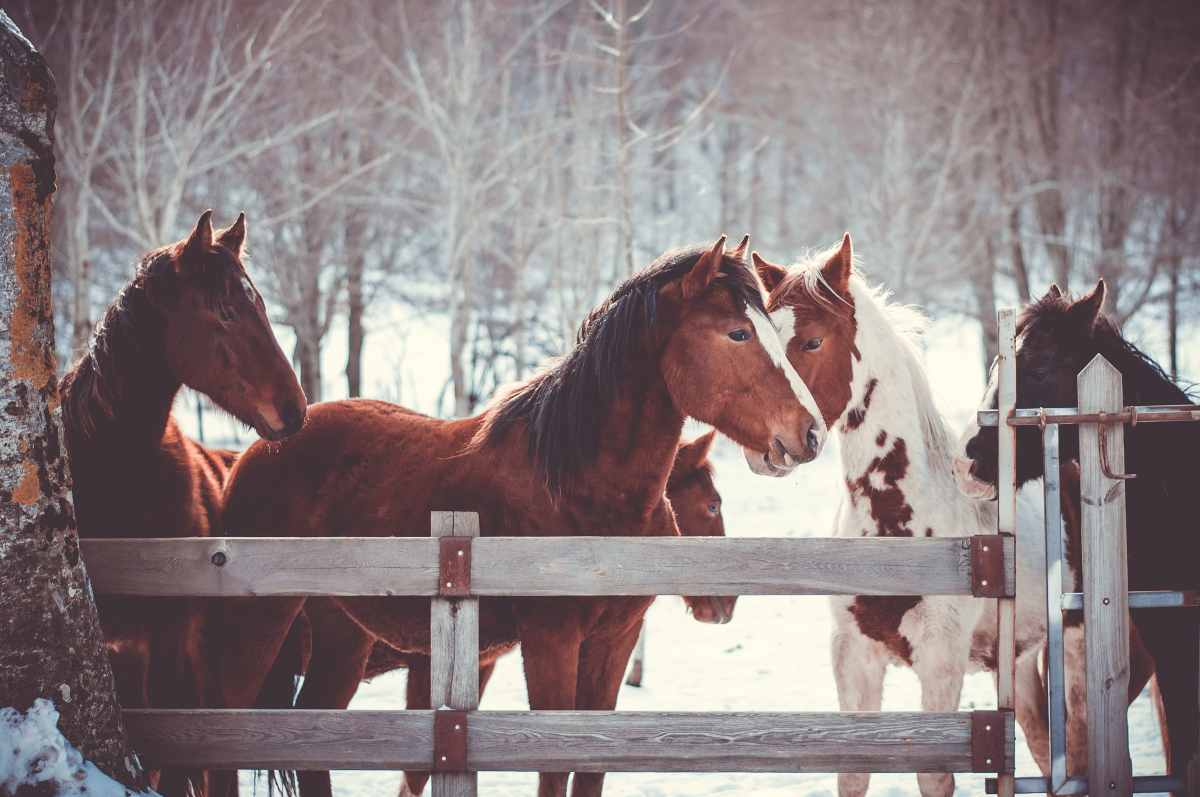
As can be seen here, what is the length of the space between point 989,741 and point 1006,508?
74 cm

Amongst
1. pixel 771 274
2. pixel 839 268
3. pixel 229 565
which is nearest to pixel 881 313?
pixel 839 268

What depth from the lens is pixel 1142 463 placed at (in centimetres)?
385

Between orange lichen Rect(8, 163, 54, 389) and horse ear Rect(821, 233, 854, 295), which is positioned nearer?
orange lichen Rect(8, 163, 54, 389)

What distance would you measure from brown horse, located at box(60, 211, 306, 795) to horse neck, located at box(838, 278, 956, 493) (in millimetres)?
2389

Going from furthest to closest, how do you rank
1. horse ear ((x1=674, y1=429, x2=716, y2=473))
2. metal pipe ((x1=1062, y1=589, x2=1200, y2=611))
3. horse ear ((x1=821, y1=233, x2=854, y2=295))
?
horse ear ((x1=674, y1=429, x2=716, y2=473)) < horse ear ((x1=821, y1=233, x2=854, y2=295)) < metal pipe ((x1=1062, y1=589, x2=1200, y2=611))

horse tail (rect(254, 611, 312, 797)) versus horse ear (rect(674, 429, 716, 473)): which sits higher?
horse ear (rect(674, 429, 716, 473))

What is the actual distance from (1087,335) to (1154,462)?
586 millimetres

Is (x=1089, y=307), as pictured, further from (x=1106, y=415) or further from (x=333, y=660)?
(x=333, y=660)

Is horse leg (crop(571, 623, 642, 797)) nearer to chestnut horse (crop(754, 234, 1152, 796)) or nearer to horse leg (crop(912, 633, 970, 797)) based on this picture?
chestnut horse (crop(754, 234, 1152, 796))

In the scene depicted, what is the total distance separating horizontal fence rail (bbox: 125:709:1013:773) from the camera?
301 cm

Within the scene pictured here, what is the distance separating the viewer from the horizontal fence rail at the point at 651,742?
3.01 metres

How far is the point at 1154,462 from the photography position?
3.84m

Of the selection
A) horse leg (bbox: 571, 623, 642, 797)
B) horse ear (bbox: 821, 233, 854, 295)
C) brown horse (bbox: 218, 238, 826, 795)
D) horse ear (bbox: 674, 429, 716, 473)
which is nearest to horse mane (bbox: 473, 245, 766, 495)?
brown horse (bbox: 218, 238, 826, 795)

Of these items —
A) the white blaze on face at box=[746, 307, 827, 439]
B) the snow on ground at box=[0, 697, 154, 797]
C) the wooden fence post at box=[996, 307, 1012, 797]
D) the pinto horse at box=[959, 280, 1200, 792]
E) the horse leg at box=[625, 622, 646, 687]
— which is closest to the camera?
the snow on ground at box=[0, 697, 154, 797]
